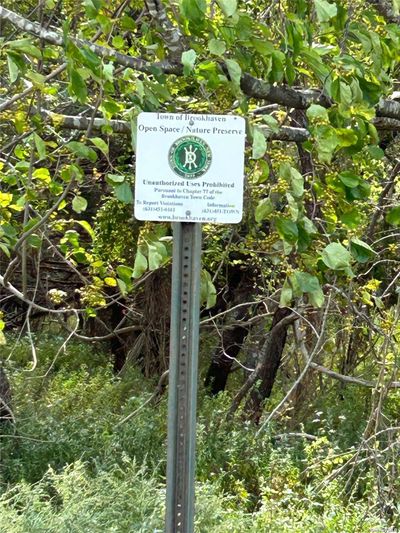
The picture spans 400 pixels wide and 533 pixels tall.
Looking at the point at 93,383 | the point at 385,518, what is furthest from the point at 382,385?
the point at 93,383

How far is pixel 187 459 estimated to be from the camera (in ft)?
10.1

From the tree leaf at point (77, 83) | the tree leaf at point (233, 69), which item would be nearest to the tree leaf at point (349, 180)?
the tree leaf at point (233, 69)

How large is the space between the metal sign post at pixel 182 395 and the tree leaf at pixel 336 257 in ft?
1.49

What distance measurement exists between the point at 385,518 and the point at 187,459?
9.73ft

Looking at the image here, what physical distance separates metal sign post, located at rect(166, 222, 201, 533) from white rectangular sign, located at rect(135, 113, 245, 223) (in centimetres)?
16

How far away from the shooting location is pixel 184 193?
3.06 metres

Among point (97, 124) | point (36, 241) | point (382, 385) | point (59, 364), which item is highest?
point (97, 124)

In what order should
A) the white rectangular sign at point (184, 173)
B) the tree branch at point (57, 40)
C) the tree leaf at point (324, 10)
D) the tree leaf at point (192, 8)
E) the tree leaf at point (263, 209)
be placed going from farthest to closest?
the tree branch at point (57, 40) < the tree leaf at point (263, 209) < the tree leaf at point (324, 10) < the tree leaf at point (192, 8) < the white rectangular sign at point (184, 173)

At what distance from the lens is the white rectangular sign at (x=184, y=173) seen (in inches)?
120

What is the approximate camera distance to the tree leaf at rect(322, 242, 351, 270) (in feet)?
10.6

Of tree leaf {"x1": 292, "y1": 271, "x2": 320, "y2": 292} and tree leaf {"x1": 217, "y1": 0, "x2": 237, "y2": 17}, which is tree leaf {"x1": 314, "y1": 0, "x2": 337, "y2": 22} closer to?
tree leaf {"x1": 217, "y1": 0, "x2": 237, "y2": 17}

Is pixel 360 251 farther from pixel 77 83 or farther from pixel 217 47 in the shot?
pixel 77 83

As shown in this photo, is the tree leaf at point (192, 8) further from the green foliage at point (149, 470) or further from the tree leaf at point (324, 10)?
the green foliage at point (149, 470)

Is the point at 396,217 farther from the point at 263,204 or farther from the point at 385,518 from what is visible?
the point at 385,518
